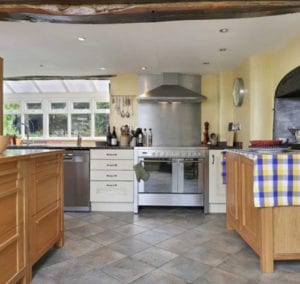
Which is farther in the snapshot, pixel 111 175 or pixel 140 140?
pixel 140 140

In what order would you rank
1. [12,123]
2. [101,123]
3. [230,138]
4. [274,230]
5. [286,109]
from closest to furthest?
[274,230] → [286,109] → [230,138] → [101,123] → [12,123]

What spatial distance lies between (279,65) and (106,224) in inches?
106

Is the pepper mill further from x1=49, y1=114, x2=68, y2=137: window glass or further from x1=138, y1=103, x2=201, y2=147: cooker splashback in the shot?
x1=49, y1=114, x2=68, y2=137: window glass

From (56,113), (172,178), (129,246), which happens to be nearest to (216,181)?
(172,178)

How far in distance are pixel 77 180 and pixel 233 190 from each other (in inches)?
81.6

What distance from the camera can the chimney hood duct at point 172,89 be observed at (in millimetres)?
4105

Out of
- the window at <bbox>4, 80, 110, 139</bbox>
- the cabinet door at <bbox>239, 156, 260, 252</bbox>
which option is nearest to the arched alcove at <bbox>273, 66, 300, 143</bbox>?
the cabinet door at <bbox>239, 156, 260, 252</bbox>

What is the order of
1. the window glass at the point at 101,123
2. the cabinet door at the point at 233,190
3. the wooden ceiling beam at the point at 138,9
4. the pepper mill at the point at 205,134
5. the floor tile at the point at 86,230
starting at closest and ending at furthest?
the wooden ceiling beam at the point at 138,9 < the cabinet door at the point at 233,190 < the floor tile at the point at 86,230 < the pepper mill at the point at 205,134 < the window glass at the point at 101,123

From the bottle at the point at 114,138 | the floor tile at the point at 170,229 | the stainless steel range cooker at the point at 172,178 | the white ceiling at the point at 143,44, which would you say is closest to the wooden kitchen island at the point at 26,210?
the floor tile at the point at 170,229

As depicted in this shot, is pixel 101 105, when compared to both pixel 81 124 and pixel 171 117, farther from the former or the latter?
pixel 171 117

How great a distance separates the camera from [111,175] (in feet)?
12.2

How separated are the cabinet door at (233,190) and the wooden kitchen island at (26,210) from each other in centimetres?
163

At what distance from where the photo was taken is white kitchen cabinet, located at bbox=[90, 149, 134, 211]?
12.2 ft

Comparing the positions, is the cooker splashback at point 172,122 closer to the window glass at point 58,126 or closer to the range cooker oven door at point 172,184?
the range cooker oven door at point 172,184
